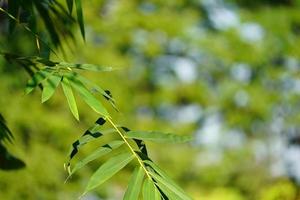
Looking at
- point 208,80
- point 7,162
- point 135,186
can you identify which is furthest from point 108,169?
point 208,80

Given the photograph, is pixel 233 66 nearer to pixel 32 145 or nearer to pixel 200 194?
pixel 200 194

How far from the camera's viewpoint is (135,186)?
1558mm

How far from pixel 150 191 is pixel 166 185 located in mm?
48

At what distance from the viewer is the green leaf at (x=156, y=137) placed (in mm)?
1678

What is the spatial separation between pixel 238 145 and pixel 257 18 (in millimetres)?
1968

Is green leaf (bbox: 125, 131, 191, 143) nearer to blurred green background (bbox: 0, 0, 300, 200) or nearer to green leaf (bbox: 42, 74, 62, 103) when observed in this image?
green leaf (bbox: 42, 74, 62, 103)

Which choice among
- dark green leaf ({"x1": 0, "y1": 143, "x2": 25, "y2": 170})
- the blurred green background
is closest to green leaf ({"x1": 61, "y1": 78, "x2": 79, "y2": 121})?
dark green leaf ({"x1": 0, "y1": 143, "x2": 25, "y2": 170})

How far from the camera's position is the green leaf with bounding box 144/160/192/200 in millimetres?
1563

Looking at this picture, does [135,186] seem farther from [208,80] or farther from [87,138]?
[208,80]

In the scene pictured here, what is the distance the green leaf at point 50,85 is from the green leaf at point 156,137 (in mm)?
206

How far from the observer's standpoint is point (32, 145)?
7074 mm

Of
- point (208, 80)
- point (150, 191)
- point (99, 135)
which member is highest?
point (208, 80)

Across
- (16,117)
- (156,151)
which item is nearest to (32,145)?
(16,117)

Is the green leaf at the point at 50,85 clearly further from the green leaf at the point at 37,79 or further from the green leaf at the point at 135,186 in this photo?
the green leaf at the point at 135,186
